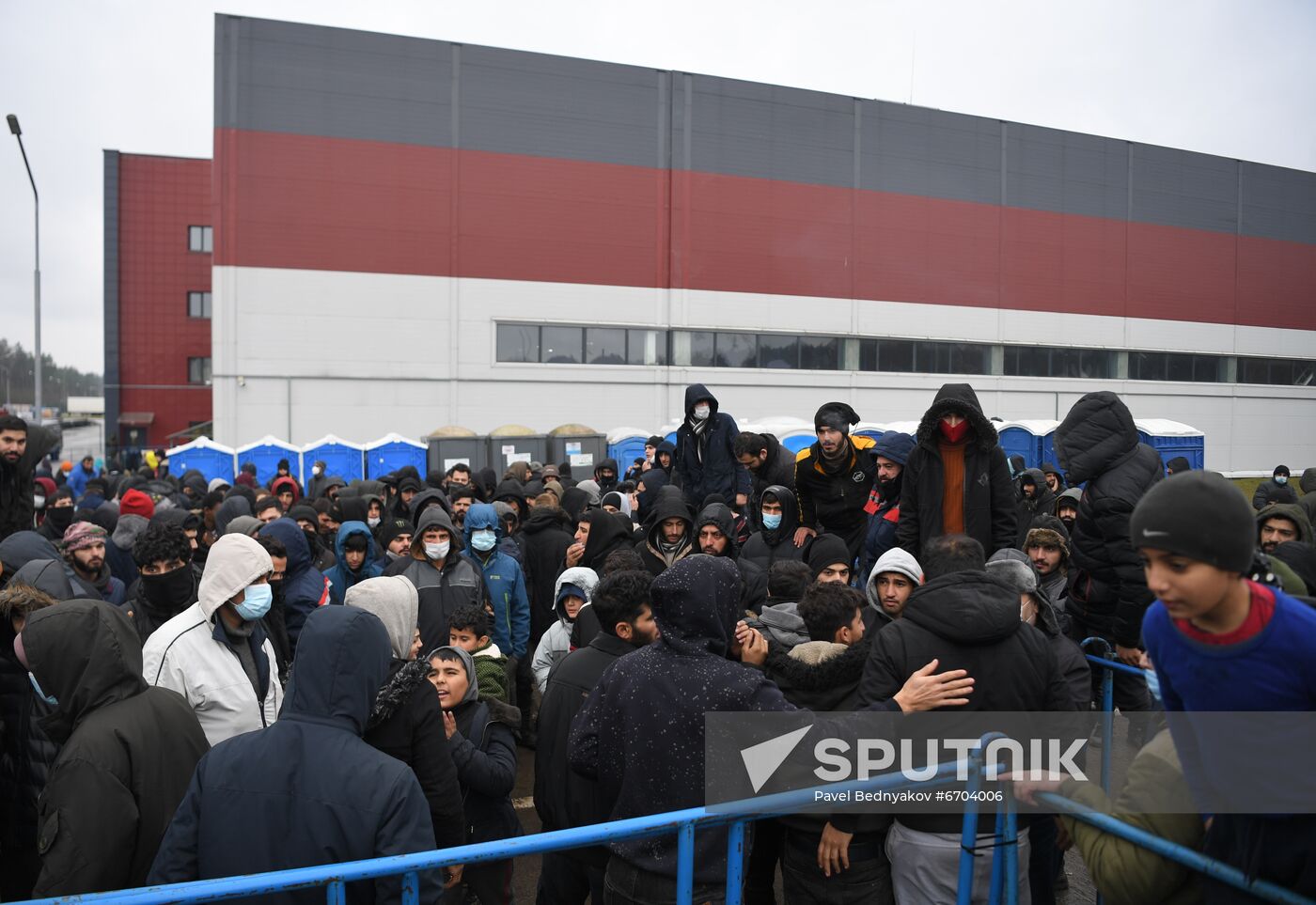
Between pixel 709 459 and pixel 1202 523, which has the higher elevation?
pixel 1202 523

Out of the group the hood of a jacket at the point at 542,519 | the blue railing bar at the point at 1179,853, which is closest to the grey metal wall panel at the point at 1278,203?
the hood of a jacket at the point at 542,519

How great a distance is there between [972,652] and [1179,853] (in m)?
1.04

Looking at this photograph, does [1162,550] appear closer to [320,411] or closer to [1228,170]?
[320,411]

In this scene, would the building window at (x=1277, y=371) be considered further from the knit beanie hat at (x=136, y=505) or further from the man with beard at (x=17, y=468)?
the man with beard at (x=17, y=468)

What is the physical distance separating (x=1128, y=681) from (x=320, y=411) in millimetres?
23587

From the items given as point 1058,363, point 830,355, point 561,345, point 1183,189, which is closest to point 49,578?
point 561,345

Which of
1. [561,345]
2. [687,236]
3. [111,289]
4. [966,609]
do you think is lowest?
[966,609]

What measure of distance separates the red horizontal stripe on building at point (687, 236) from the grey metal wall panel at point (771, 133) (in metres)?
0.56

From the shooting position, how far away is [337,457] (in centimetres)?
2123

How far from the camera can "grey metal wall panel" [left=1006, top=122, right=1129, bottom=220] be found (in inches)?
1280

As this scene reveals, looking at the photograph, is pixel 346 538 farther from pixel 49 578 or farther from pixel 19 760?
pixel 19 760

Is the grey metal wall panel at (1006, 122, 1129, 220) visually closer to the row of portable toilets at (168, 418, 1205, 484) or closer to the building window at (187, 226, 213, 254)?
the row of portable toilets at (168, 418, 1205, 484)

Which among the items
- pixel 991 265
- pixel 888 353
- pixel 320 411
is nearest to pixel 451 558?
pixel 320 411

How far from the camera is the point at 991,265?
32.2 meters
